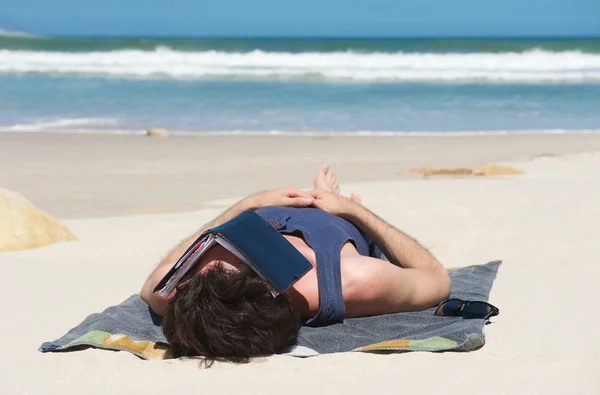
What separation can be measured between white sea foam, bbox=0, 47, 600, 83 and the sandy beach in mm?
15951

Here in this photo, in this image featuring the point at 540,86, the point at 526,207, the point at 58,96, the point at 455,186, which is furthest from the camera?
the point at 540,86

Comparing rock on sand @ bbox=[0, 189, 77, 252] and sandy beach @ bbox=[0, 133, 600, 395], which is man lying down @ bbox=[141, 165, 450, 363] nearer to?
sandy beach @ bbox=[0, 133, 600, 395]

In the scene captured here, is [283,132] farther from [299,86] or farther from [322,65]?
[322,65]

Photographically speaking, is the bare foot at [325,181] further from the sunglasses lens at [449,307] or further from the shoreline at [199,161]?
the shoreline at [199,161]

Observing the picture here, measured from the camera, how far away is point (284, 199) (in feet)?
14.1

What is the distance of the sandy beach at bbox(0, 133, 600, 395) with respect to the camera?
10.9 feet

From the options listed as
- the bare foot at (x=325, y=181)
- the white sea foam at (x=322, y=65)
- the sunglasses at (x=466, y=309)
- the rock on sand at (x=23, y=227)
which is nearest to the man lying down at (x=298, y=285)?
the sunglasses at (x=466, y=309)

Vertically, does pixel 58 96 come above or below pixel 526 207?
above

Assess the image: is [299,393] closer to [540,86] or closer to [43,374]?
[43,374]

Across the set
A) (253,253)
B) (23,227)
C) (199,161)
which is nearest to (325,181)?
(253,253)

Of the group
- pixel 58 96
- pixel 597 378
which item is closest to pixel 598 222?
pixel 597 378

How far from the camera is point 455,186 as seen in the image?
8.39 m

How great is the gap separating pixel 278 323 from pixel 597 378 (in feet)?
3.98

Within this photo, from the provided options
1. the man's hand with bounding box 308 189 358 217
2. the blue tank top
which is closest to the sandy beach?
the blue tank top
